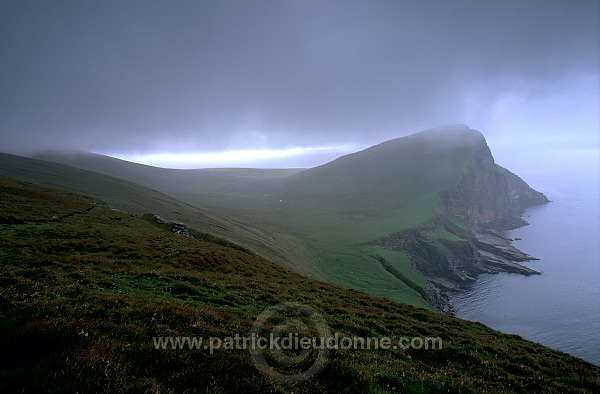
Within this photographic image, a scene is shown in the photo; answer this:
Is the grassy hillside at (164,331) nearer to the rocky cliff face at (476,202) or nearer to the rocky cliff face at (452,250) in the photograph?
the rocky cliff face at (452,250)

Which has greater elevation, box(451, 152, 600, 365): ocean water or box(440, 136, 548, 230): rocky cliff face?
box(440, 136, 548, 230): rocky cliff face

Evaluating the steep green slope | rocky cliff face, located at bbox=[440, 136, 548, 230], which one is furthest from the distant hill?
the steep green slope

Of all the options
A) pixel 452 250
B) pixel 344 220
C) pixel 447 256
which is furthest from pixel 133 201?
pixel 452 250

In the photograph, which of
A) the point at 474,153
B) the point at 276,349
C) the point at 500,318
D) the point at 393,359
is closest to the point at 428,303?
the point at 500,318

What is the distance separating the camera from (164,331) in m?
9.30

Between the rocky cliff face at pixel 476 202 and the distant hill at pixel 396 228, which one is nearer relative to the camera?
the distant hill at pixel 396 228

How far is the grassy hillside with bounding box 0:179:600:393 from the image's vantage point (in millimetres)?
6547

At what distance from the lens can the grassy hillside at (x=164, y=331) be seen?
655cm

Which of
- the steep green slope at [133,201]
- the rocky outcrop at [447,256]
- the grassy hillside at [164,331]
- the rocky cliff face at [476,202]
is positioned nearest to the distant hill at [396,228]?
the rocky outcrop at [447,256]

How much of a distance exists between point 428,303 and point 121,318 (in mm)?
72207

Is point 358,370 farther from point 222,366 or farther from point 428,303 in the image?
point 428,303

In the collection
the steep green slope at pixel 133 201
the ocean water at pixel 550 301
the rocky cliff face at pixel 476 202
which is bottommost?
the ocean water at pixel 550 301

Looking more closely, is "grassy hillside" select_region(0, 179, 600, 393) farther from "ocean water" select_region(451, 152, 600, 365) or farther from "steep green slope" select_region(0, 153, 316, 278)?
"ocean water" select_region(451, 152, 600, 365)

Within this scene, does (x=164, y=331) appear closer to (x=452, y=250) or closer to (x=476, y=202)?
(x=452, y=250)
